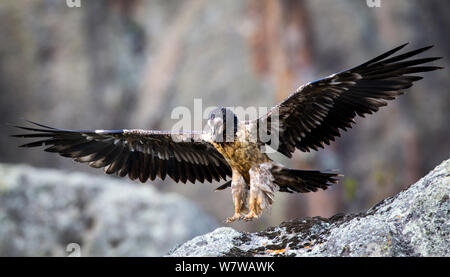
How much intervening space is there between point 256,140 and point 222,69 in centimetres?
856

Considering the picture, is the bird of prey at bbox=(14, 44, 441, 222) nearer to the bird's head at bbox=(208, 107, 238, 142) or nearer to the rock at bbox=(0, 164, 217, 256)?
the bird's head at bbox=(208, 107, 238, 142)

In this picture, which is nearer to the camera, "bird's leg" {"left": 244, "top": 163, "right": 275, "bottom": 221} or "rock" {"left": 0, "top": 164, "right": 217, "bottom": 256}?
"bird's leg" {"left": 244, "top": 163, "right": 275, "bottom": 221}

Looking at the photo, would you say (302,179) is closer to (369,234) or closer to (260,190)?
(260,190)

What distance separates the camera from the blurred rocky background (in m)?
12.9

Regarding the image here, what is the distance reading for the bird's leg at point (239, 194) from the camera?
6047 mm

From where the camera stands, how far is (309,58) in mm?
13742

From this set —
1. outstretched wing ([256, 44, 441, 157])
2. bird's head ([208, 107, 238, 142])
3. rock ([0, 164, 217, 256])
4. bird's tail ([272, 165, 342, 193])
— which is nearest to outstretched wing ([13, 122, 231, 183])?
bird's head ([208, 107, 238, 142])

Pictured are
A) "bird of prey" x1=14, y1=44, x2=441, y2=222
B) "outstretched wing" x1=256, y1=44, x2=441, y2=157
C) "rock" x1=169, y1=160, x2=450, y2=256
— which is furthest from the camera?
"bird of prey" x1=14, y1=44, x2=441, y2=222

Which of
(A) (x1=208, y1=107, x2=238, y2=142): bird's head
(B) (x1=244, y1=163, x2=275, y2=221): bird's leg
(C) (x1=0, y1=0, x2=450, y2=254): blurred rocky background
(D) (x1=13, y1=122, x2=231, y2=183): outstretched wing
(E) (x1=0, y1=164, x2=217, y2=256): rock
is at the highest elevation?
(C) (x1=0, y1=0, x2=450, y2=254): blurred rocky background

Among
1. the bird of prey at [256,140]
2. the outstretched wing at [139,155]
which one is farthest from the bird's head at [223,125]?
the outstretched wing at [139,155]

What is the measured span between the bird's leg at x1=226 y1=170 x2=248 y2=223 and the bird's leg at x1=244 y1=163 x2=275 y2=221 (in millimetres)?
153

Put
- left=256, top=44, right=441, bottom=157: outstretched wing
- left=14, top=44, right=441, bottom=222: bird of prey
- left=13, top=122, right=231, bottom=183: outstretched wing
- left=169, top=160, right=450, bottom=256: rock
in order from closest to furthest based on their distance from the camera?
left=169, top=160, right=450, bottom=256: rock < left=256, top=44, right=441, bottom=157: outstretched wing < left=14, top=44, right=441, bottom=222: bird of prey < left=13, top=122, right=231, bottom=183: outstretched wing
